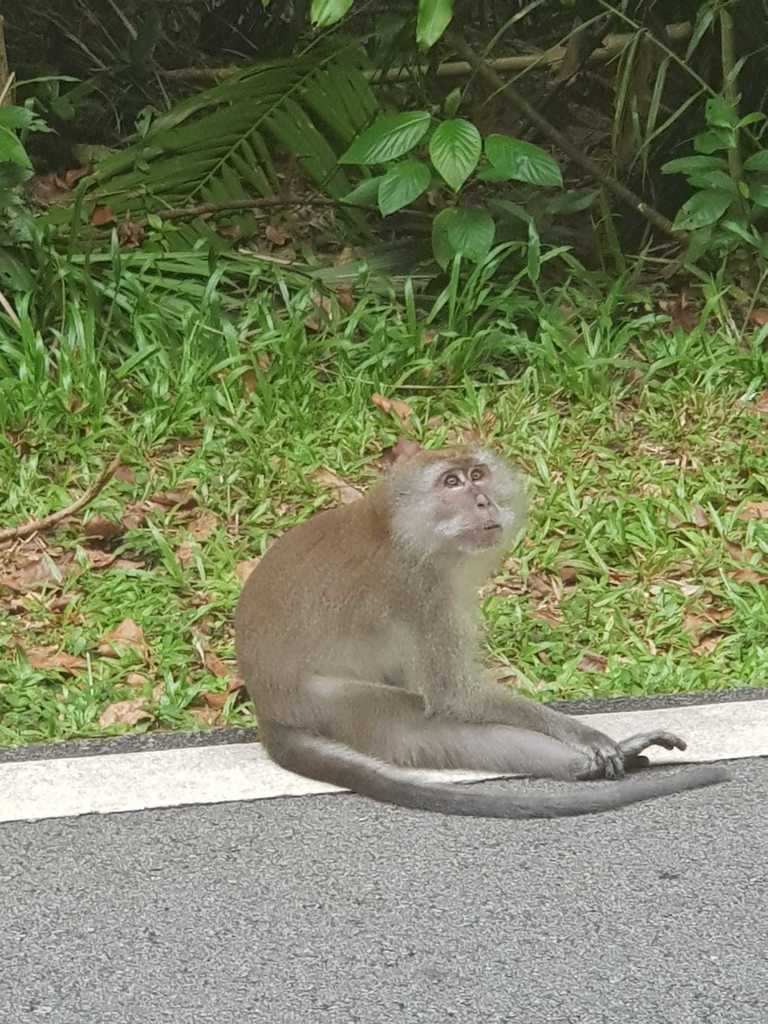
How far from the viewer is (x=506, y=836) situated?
11.3 ft

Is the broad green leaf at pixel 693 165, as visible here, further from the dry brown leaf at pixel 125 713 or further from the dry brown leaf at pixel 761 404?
the dry brown leaf at pixel 125 713

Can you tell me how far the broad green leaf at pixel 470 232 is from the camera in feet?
20.2

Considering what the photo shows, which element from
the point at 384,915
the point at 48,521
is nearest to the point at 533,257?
the point at 48,521

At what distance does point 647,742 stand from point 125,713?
1.53 meters

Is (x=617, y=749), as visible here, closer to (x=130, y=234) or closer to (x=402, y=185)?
(x=402, y=185)

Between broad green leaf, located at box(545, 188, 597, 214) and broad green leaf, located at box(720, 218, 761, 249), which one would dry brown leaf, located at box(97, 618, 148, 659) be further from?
broad green leaf, located at box(720, 218, 761, 249)

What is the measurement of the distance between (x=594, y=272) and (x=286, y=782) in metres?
3.55

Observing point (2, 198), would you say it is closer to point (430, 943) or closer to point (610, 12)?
point (610, 12)

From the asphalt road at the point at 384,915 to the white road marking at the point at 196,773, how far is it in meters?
0.06

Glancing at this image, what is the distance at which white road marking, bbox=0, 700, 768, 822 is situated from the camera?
364cm

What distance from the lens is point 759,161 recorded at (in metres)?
6.32

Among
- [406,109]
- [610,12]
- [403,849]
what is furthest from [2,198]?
[403,849]

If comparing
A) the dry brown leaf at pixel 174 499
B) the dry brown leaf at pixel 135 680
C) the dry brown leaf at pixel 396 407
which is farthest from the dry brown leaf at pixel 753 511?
the dry brown leaf at pixel 135 680

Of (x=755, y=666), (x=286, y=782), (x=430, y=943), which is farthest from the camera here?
(x=755, y=666)
